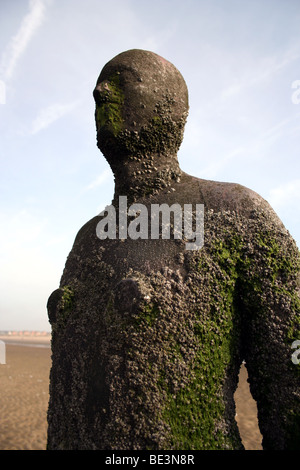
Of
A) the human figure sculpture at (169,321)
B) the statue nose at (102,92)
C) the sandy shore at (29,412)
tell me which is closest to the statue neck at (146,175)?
the human figure sculpture at (169,321)

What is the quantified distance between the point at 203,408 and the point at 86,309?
0.94m

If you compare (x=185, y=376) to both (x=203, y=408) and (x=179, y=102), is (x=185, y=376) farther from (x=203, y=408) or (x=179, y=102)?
(x=179, y=102)

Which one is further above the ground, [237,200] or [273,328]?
[237,200]

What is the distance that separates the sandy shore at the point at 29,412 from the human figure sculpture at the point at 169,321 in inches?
397

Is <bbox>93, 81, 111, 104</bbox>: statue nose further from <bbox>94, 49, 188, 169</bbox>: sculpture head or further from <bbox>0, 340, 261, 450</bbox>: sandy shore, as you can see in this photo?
<bbox>0, 340, 261, 450</bbox>: sandy shore

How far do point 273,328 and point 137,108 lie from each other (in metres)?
1.68

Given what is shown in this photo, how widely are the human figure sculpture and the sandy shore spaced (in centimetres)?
1008

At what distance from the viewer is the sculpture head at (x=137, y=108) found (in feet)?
9.74

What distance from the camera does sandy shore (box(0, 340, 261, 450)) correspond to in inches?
491

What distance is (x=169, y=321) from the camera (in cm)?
243

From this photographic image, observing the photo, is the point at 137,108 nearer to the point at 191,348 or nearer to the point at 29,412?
the point at 191,348

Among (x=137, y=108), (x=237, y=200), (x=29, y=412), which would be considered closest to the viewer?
(x=237, y=200)

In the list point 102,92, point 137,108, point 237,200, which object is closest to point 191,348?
point 237,200

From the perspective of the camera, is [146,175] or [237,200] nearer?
[237,200]
